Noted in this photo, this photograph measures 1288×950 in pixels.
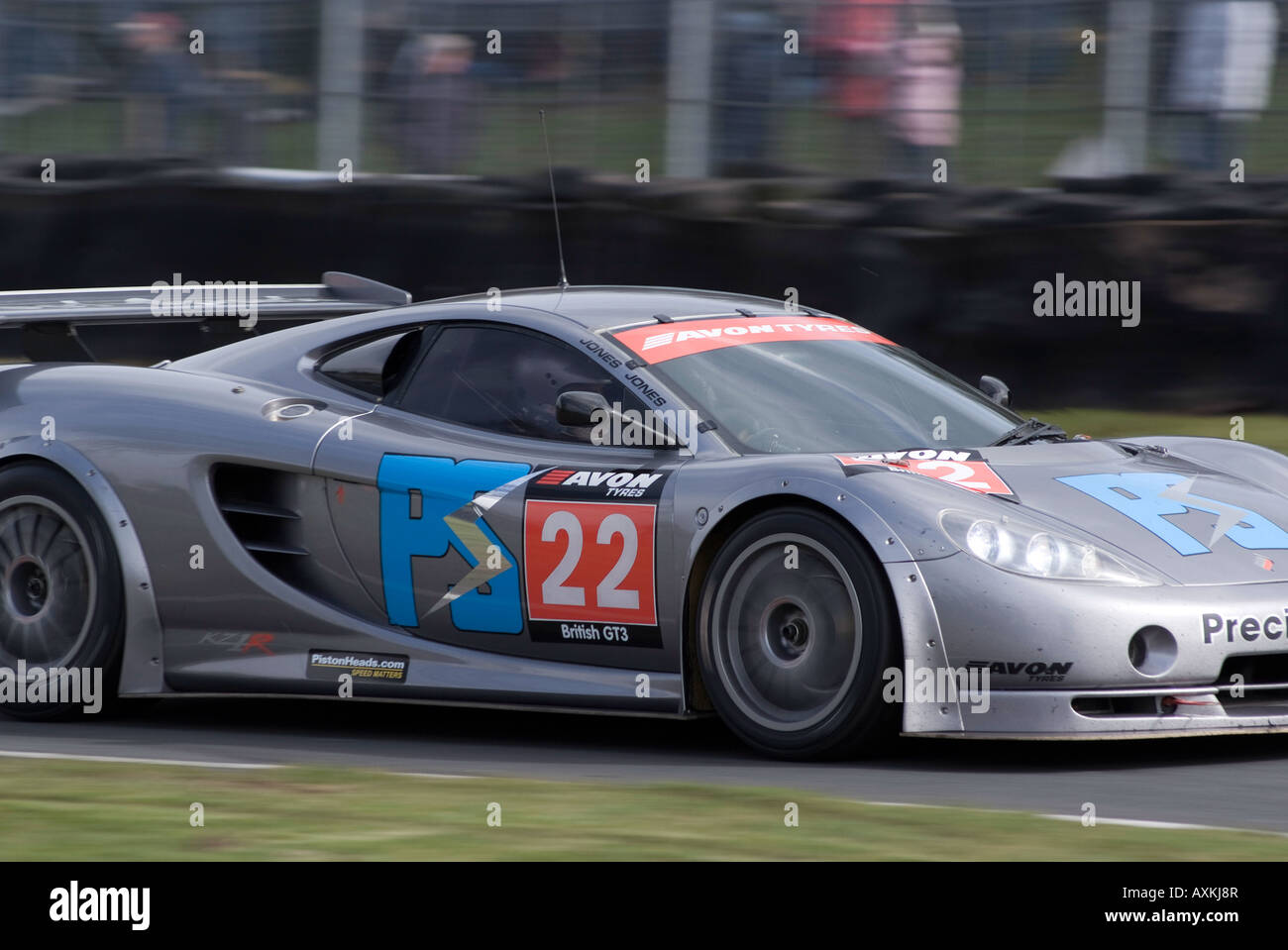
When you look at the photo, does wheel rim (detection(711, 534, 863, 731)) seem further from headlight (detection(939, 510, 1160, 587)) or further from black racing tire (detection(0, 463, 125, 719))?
black racing tire (detection(0, 463, 125, 719))

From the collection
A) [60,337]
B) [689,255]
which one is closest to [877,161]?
[689,255]

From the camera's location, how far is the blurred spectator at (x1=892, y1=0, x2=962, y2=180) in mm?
10383

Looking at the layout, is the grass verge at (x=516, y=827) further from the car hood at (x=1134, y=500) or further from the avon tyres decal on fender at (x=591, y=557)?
the car hood at (x=1134, y=500)

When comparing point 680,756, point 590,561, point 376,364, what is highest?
point 376,364

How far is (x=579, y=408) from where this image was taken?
612 cm

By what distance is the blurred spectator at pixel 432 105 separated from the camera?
11.7 metres

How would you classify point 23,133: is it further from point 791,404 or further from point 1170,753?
point 1170,753

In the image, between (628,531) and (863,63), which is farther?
(863,63)

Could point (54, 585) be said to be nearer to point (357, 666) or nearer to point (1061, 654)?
point (357, 666)

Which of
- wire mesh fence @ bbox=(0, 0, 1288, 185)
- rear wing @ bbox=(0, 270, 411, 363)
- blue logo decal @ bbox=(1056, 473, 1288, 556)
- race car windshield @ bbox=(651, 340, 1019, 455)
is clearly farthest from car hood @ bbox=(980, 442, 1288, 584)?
wire mesh fence @ bbox=(0, 0, 1288, 185)

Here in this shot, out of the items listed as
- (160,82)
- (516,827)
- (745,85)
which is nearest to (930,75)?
(745,85)

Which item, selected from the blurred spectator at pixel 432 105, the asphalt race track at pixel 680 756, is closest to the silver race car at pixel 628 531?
the asphalt race track at pixel 680 756

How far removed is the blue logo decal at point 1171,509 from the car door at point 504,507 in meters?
1.23

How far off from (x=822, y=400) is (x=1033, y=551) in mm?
1074
